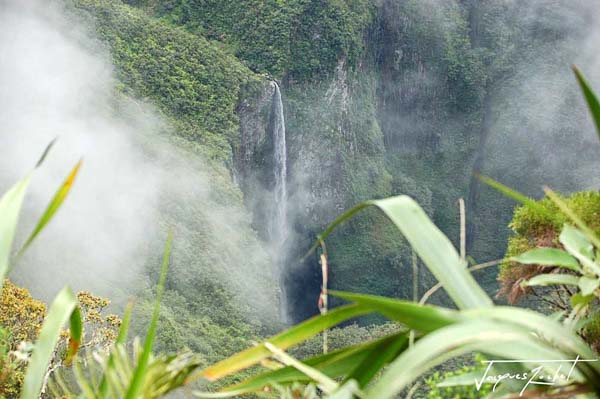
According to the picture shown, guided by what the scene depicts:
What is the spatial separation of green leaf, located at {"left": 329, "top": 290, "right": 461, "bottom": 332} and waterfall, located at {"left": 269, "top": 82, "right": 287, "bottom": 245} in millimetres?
23676

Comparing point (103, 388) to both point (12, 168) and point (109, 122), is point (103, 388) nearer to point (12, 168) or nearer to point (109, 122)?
point (12, 168)

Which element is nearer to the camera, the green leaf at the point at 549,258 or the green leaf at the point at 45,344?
the green leaf at the point at 45,344

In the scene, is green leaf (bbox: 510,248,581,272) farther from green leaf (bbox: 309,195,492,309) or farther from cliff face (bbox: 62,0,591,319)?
cliff face (bbox: 62,0,591,319)

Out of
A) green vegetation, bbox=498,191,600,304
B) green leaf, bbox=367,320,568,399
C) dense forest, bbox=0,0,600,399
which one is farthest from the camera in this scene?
dense forest, bbox=0,0,600,399

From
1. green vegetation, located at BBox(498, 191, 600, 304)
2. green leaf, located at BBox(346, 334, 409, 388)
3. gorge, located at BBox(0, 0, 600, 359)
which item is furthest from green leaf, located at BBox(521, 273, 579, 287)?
gorge, located at BBox(0, 0, 600, 359)

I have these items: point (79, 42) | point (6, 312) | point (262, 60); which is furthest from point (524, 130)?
point (6, 312)

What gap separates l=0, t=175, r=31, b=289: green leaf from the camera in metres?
1.07

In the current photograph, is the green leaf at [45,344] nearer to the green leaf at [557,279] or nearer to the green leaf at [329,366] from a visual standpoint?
the green leaf at [329,366]

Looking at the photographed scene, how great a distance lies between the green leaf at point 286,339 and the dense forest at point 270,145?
2.04 ft

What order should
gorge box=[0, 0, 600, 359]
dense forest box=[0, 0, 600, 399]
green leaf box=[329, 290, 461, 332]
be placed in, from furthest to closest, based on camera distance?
gorge box=[0, 0, 600, 359] < dense forest box=[0, 0, 600, 399] < green leaf box=[329, 290, 461, 332]

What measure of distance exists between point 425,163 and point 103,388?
33.5 meters

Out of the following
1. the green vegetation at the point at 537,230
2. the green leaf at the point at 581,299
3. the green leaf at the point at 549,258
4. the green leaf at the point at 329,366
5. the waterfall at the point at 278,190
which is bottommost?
the waterfall at the point at 278,190

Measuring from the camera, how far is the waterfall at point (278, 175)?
81.3 ft
